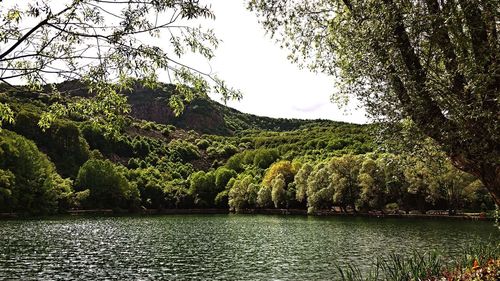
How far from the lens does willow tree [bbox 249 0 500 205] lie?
33.8ft

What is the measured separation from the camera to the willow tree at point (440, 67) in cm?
1030

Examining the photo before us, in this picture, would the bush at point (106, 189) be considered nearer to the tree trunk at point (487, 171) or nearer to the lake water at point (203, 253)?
the lake water at point (203, 253)

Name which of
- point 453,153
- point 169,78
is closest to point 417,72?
point 453,153

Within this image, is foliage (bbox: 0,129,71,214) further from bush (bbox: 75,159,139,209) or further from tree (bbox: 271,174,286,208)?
tree (bbox: 271,174,286,208)

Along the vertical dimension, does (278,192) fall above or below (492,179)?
above

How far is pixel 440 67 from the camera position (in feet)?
40.4

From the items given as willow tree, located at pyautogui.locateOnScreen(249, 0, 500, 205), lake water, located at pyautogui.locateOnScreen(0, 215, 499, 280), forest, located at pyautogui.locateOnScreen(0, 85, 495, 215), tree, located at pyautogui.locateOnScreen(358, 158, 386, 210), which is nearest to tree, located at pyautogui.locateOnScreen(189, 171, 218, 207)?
forest, located at pyautogui.locateOnScreen(0, 85, 495, 215)

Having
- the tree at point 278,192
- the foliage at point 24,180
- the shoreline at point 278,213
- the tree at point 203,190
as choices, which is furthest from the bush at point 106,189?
the tree at point 278,192

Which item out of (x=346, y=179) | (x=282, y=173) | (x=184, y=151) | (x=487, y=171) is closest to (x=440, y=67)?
(x=487, y=171)

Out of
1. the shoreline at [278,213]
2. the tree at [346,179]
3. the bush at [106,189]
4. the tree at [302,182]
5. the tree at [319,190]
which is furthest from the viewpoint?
the bush at [106,189]

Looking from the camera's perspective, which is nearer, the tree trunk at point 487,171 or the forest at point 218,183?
the tree trunk at point 487,171

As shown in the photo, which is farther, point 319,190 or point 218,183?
point 218,183

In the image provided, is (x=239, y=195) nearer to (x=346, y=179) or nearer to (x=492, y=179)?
(x=346, y=179)

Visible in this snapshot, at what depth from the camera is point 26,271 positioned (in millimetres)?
25047
